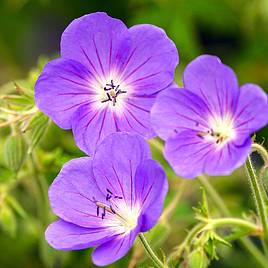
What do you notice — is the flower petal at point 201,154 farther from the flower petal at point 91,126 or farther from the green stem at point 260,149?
the flower petal at point 91,126

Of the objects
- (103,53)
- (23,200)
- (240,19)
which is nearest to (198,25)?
(240,19)

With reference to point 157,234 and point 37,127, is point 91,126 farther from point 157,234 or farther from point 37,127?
point 157,234

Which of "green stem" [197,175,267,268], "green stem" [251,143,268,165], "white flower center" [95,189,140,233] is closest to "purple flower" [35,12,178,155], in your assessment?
"white flower center" [95,189,140,233]

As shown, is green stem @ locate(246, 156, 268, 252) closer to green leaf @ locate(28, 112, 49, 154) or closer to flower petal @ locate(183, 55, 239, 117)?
flower petal @ locate(183, 55, 239, 117)

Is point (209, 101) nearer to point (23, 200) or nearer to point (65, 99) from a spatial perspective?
point (65, 99)

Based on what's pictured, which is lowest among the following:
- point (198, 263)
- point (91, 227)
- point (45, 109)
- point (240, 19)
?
point (198, 263)

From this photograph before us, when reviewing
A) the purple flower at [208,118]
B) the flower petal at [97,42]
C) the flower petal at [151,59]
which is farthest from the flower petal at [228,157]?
the flower petal at [97,42]
